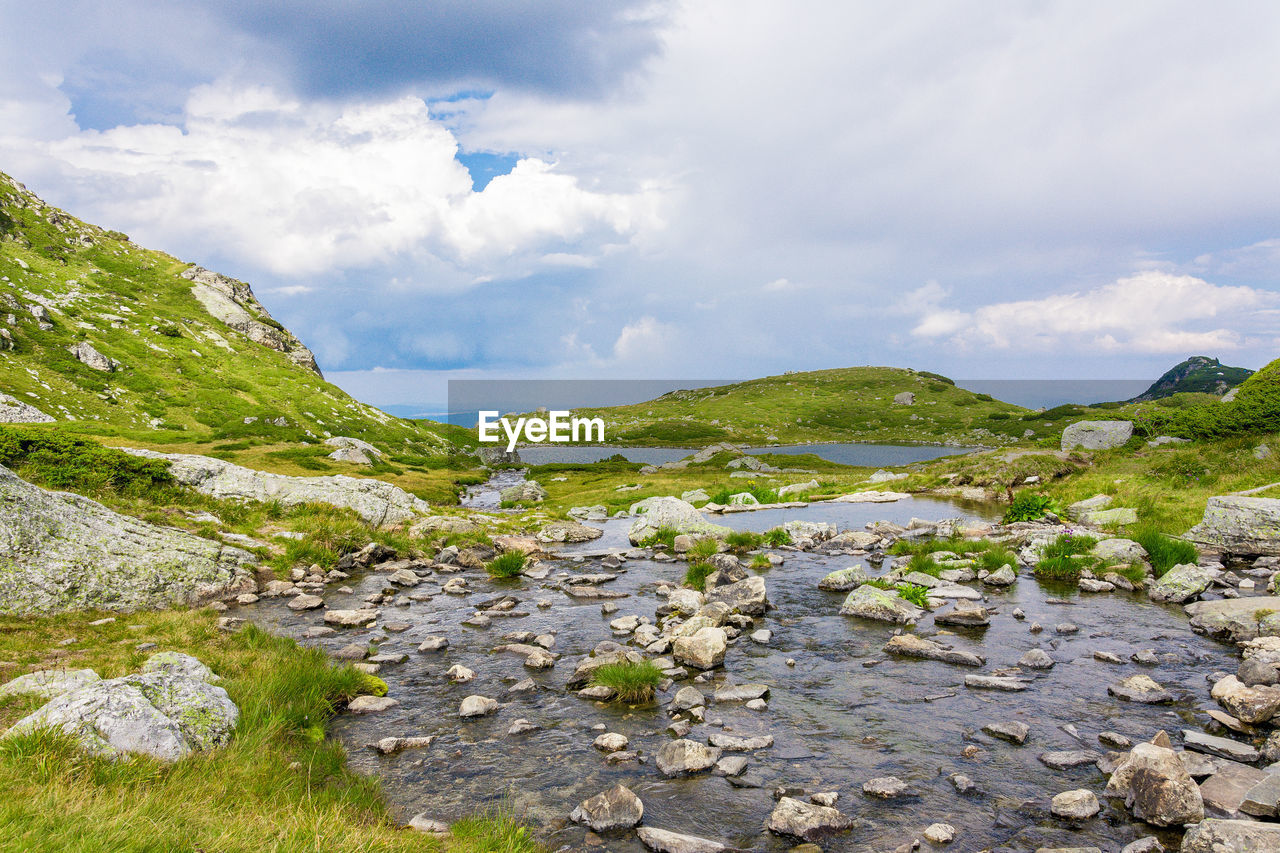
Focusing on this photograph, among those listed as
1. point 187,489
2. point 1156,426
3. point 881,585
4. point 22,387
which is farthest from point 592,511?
point 22,387

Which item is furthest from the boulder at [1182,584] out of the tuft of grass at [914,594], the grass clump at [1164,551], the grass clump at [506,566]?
the grass clump at [506,566]

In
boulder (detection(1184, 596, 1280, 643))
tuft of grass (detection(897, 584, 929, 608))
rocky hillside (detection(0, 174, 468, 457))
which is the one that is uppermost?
rocky hillside (detection(0, 174, 468, 457))

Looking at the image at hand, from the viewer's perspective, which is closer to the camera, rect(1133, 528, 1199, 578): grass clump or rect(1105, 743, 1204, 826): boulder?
rect(1105, 743, 1204, 826): boulder

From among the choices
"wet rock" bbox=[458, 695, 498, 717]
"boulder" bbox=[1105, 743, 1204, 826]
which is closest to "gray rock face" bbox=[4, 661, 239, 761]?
"wet rock" bbox=[458, 695, 498, 717]

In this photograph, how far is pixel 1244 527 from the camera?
2308cm

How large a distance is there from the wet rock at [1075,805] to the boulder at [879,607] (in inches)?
379

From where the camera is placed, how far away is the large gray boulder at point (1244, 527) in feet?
74.5

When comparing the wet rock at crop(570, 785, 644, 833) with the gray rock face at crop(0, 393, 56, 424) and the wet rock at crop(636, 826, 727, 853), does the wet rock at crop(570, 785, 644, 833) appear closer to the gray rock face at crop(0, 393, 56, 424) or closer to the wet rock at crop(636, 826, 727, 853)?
the wet rock at crop(636, 826, 727, 853)

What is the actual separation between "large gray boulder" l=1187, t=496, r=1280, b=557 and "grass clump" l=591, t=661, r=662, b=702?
24.6m

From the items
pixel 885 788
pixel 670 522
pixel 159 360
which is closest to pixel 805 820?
pixel 885 788

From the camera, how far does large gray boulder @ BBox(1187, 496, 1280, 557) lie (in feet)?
74.5

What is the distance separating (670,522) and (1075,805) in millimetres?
28721

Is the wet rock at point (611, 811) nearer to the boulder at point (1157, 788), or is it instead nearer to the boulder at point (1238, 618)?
the boulder at point (1157, 788)

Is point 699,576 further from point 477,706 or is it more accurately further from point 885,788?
point 885,788
